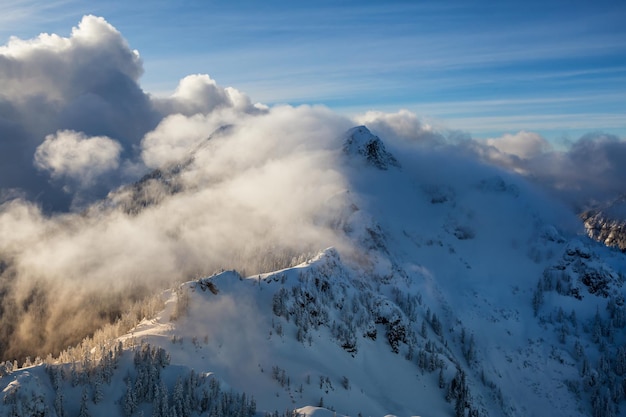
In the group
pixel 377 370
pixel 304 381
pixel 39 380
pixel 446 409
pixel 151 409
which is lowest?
pixel 446 409

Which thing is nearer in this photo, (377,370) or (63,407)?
(63,407)

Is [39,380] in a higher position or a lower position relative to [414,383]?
higher

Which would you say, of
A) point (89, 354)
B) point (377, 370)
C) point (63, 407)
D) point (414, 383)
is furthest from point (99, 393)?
point (414, 383)

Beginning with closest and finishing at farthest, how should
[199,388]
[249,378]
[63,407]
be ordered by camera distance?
[63,407]
[199,388]
[249,378]

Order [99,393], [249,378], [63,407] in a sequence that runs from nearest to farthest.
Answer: [63,407]
[99,393]
[249,378]

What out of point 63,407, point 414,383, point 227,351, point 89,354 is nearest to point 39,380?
point 63,407

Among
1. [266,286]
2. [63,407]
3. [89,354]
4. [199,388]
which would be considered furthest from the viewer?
[266,286]

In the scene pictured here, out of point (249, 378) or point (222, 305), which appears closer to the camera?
point (249, 378)

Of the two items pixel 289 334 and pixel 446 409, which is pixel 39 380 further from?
pixel 446 409

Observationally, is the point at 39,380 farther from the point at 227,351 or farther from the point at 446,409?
the point at 446,409
